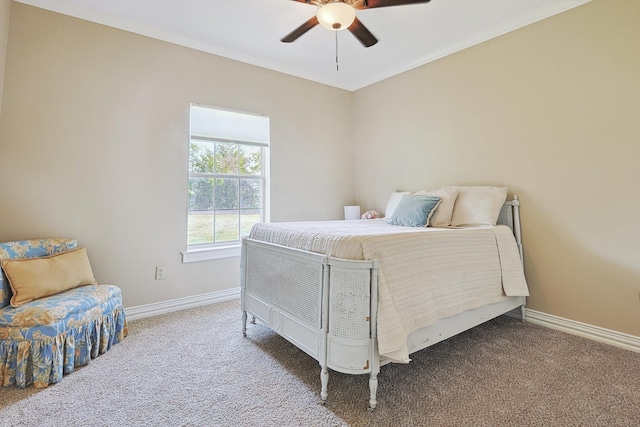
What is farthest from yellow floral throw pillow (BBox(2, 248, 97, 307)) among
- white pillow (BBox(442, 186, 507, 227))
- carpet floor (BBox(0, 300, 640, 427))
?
white pillow (BBox(442, 186, 507, 227))

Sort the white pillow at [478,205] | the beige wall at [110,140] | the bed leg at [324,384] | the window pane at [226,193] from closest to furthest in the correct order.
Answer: the bed leg at [324,384]
the beige wall at [110,140]
the white pillow at [478,205]
the window pane at [226,193]

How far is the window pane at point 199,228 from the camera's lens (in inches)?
124

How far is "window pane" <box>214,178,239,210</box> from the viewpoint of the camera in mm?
3326

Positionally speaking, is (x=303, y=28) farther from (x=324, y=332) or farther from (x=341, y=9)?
(x=324, y=332)

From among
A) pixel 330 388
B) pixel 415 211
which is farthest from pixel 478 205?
pixel 330 388

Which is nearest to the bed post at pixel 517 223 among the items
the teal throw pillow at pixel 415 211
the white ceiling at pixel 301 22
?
the teal throw pillow at pixel 415 211

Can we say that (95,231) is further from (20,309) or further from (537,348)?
(537,348)

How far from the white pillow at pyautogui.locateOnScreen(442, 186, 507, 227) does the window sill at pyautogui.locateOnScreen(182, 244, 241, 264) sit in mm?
2326

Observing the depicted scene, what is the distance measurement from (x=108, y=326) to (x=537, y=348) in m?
3.15

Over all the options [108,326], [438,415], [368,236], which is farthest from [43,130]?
[438,415]

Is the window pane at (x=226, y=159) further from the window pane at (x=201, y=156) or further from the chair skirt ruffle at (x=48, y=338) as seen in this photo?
the chair skirt ruffle at (x=48, y=338)

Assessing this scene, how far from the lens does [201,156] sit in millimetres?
3221

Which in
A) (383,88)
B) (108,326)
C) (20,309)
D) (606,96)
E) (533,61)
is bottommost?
(108,326)

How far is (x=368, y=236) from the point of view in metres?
1.61
